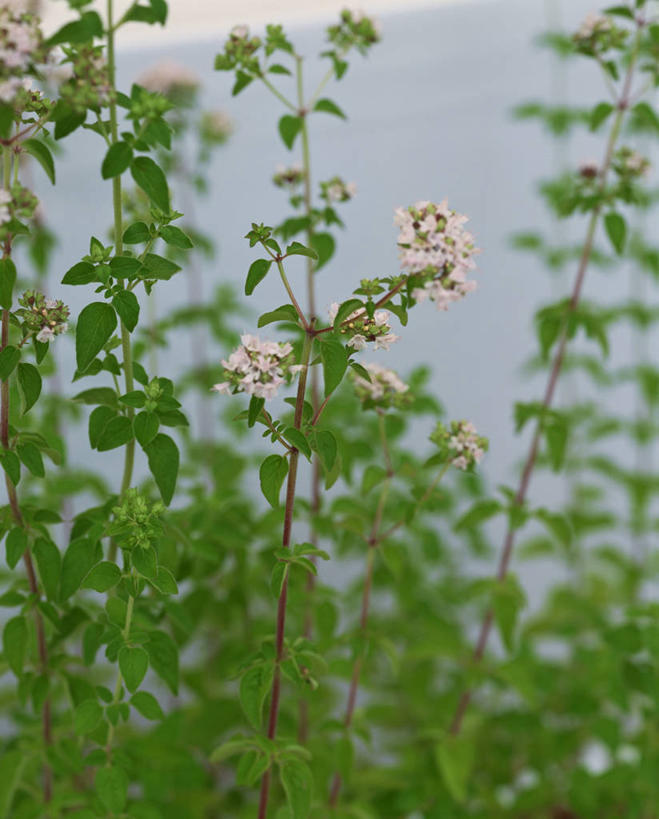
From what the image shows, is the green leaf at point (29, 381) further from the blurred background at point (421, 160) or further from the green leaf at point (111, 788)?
the blurred background at point (421, 160)

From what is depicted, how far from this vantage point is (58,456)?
2.55ft

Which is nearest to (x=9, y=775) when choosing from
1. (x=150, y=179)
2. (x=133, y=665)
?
(x=133, y=665)

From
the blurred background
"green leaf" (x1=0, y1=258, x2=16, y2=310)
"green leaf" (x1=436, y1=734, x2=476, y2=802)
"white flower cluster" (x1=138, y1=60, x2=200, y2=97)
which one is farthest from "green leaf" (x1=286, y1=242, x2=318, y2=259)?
the blurred background

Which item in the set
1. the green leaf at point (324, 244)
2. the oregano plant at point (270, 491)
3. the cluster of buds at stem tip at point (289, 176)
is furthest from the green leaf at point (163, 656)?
the cluster of buds at stem tip at point (289, 176)

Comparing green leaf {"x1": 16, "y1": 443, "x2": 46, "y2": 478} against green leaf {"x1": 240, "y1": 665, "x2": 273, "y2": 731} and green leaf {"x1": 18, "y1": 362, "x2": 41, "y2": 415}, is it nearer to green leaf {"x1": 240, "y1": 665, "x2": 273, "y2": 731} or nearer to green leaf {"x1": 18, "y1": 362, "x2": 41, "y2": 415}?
green leaf {"x1": 18, "y1": 362, "x2": 41, "y2": 415}

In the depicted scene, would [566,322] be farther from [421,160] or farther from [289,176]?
[421,160]

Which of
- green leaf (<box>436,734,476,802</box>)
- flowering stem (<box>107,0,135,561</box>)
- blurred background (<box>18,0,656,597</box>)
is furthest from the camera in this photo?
blurred background (<box>18,0,656,597</box>)

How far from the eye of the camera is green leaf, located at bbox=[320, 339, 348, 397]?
611 mm

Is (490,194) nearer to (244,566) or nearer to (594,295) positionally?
(594,295)

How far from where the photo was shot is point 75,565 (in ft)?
2.45

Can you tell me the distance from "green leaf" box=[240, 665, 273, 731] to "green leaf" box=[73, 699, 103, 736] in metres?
0.14

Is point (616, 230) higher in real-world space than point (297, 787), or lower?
higher

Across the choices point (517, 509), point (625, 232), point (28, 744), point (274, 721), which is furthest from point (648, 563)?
point (28, 744)

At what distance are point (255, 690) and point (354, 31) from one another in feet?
2.56
